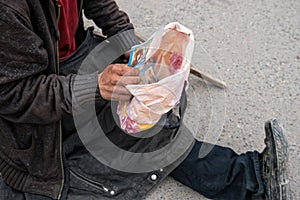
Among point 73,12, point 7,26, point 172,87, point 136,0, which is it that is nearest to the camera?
point 7,26

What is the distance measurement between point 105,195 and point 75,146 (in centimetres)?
14

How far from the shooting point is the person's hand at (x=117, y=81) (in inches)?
35.9

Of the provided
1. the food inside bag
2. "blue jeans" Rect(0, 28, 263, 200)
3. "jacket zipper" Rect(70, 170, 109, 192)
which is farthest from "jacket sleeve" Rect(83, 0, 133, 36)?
"jacket zipper" Rect(70, 170, 109, 192)

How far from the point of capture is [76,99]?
0.95 meters

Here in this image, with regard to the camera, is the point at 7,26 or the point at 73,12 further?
the point at 73,12

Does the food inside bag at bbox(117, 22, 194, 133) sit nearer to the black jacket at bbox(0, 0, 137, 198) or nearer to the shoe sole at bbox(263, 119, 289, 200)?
the black jacket at bbox(0, 0, 137, 198)

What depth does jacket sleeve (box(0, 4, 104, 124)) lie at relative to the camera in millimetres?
876

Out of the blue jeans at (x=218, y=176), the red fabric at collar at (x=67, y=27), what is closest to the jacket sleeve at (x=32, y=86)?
the red fabric at collar at (x=67, y=27)

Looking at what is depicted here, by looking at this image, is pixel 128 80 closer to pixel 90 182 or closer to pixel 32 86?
pixel 32 86

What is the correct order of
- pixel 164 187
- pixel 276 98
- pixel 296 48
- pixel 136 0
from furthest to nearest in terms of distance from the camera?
1. pixel 136 0
2. pixel 296 48
3. pixel 276 98
4. pixel 164 187

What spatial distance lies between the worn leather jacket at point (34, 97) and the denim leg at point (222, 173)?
0.25 ft

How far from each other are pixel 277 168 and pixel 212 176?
0.18m

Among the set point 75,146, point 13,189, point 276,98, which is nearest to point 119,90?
point 75,146

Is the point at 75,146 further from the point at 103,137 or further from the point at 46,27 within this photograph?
the point at 46,27
